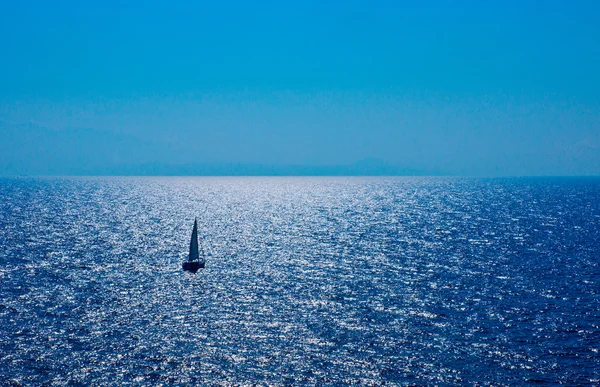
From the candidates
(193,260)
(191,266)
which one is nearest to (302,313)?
(191,266)

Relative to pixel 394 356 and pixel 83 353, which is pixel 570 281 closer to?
pixel 394 356

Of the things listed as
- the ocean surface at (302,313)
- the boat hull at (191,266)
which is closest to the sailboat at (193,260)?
the boat hull at (191,266)

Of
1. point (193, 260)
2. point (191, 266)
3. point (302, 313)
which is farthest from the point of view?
point (193, 260)

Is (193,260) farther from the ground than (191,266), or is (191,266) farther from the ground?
(193,260)

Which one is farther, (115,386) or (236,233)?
(236,233)

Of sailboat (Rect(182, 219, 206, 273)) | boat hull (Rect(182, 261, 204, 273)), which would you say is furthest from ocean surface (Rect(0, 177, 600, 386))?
sailboat (Rect(182, 219, 206, 273))

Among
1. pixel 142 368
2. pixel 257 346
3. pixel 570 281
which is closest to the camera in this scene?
pixel 142 368

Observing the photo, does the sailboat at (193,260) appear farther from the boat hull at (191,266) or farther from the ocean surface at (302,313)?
the ocean surface at (302,313)

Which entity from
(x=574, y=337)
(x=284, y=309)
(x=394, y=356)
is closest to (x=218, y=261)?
(x=284, y=309)

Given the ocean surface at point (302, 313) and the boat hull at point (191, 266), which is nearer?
the ocean surface at point (302, 313)

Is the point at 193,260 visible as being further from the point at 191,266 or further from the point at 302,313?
the point at 302,313

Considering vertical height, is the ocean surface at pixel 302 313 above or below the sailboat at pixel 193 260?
below
